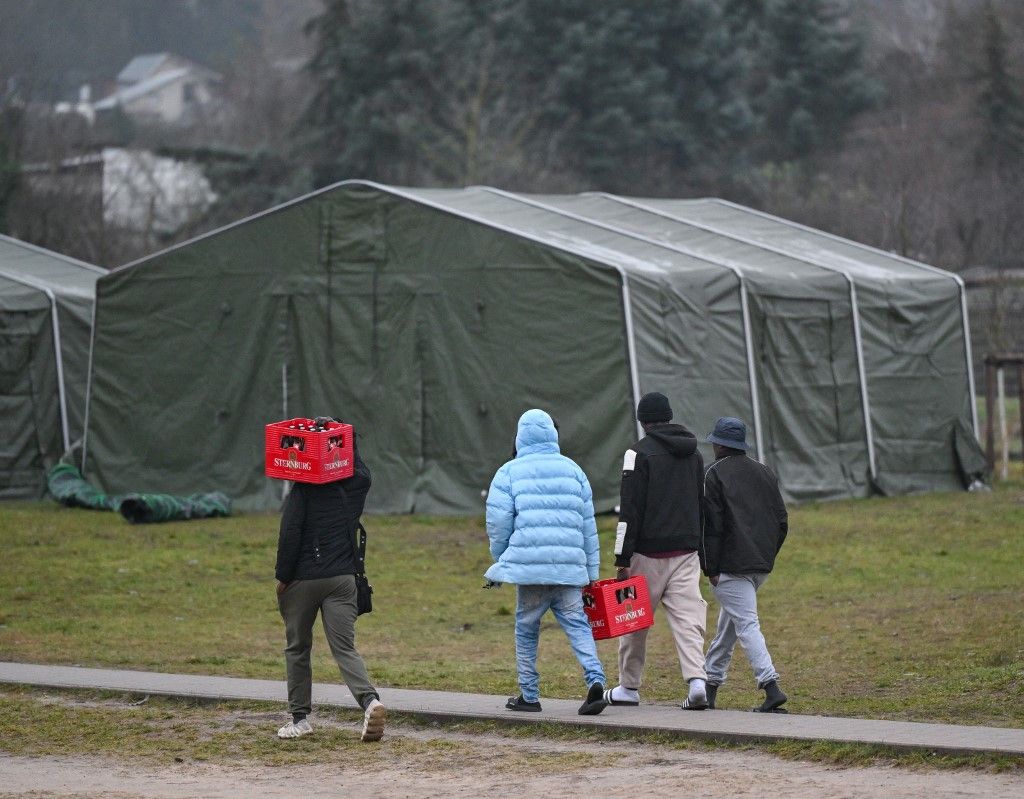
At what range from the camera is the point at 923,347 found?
24938 millimetres

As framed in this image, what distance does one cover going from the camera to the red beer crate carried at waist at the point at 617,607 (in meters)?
10.5

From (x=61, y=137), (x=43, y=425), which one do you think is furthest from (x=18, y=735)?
(x=61, y=137)

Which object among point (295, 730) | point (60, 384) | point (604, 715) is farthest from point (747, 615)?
point (60, 384)

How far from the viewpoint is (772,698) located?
34.4ft

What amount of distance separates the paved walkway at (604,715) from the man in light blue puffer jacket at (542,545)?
0.93 ft

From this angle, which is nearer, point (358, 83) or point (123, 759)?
point (123, 759)

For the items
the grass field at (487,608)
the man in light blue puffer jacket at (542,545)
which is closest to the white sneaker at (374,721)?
the man in light blue puffer jacket at (542,545)

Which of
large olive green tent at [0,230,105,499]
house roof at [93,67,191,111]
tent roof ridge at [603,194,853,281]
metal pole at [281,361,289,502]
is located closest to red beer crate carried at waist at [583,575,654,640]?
metal pole at [281,361,289,502]

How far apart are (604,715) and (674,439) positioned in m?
1.70

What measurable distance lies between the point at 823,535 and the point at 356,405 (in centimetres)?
627

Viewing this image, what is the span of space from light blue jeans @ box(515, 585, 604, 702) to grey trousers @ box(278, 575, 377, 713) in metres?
0.92

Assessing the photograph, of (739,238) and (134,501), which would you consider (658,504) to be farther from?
(739,238)

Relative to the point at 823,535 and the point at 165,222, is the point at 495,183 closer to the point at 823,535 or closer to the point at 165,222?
the point at 165,222

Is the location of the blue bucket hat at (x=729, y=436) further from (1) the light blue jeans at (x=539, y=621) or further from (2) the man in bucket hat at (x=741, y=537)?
(1) the light blue jeans at (x=539, y=621)
